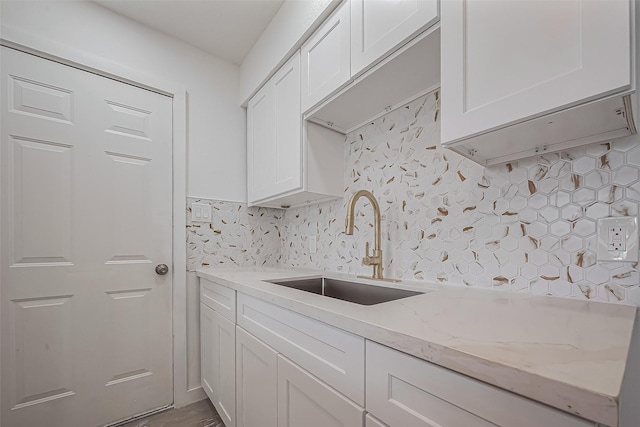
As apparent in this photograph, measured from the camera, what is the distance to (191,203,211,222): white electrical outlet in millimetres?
1942

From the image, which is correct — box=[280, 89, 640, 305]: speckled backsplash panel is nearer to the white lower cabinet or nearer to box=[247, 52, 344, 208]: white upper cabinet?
box=[247, 52, 344, 208]: white upper cabinet

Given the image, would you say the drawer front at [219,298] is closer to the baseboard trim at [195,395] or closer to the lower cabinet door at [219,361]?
the lower cabinet door at [219,361]

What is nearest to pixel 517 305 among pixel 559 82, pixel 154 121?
pixel 559 82

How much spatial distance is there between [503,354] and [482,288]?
2.20ft

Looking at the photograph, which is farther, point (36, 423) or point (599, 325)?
point (36, 423)

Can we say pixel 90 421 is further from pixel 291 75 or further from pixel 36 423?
pixel 291 75

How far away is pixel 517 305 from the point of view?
2.59ft

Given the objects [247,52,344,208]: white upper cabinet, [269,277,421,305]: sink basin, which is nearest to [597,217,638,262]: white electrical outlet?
[269,277,421,305]: sink basin

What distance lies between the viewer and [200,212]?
77.6 inches

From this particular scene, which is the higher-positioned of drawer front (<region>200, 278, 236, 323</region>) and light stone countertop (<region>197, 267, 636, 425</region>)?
light stone countertop (<region>197, 267, 636, 425</region>)

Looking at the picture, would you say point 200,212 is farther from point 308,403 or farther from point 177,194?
point 308,403

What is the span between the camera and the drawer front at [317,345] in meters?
0.69

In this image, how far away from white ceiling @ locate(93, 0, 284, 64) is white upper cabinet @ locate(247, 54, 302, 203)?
36 centimetres

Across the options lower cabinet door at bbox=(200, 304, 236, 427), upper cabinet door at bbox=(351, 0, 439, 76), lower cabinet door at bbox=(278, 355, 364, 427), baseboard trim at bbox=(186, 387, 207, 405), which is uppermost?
upper cabinet door at bbox=(351, 0, 439, 76)
